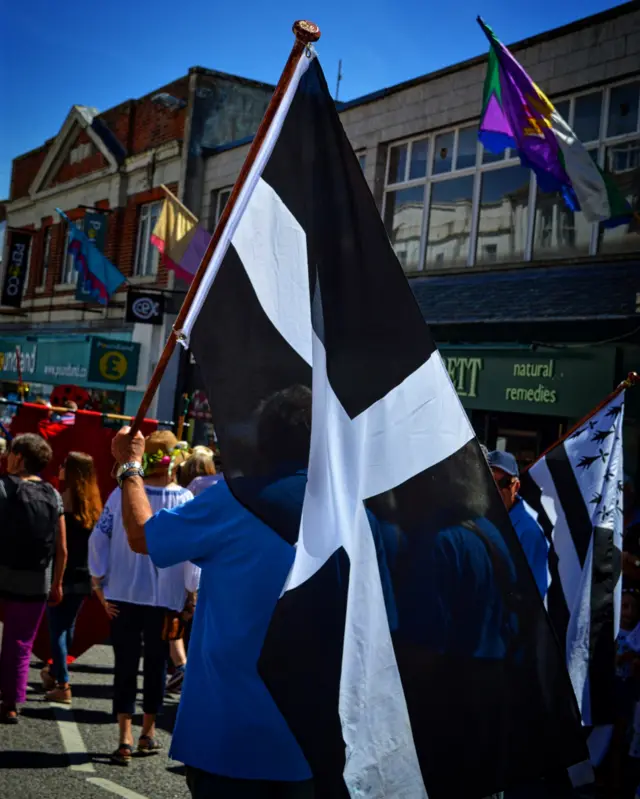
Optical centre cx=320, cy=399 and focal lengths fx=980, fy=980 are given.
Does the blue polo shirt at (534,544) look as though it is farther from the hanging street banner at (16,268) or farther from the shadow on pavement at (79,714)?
the hanging street banner at (16,268)

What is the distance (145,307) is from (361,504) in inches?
719

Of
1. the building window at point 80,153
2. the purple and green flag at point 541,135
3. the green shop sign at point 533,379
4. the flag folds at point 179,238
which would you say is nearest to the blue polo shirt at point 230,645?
the purple and green flag at point 541,135

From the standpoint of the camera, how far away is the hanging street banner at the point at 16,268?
29094mm

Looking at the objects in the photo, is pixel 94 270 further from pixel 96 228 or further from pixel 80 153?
pixel 80 153

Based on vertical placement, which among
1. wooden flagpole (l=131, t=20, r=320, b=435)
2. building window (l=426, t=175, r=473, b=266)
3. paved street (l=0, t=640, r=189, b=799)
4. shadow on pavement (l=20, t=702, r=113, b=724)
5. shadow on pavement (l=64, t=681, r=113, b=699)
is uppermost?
building window (l=426, t=175, r=473, b=266)

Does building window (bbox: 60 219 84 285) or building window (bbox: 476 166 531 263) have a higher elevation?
building window (bbox: 60 219 84 285)

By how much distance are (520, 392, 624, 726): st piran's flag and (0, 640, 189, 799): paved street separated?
2.29m

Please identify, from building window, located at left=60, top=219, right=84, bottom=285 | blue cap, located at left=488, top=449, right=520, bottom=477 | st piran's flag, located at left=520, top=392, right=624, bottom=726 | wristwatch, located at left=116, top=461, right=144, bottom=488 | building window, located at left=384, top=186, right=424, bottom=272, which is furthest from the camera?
building window, located at left=60, top=219, right=84, bottom=285

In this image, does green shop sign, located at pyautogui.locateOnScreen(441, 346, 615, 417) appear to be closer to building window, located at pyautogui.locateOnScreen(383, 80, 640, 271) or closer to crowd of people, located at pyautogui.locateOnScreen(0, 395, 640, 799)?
building window, located at pyautogui.locateOnScreen(383, 80, 640, 271)

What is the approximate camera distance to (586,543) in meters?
5.45

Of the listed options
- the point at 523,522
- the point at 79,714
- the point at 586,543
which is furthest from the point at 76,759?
the point at 586,543

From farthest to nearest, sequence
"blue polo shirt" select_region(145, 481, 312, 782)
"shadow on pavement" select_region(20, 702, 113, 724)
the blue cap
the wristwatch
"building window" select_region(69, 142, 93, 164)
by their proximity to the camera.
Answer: "building window" select_region(69, 142, 93, 164)
"shadow on pavement" select_region(20, 702, 113, 724)
the blue cap
the wristwatch
"blue polo shirt" select_region(145, 481, 312, 782)

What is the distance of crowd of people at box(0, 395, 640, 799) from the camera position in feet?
9.93

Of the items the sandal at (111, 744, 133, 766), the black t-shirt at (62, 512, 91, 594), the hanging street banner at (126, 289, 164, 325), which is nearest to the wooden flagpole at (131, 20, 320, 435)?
the sandal at (111, 744, 133, 766)
